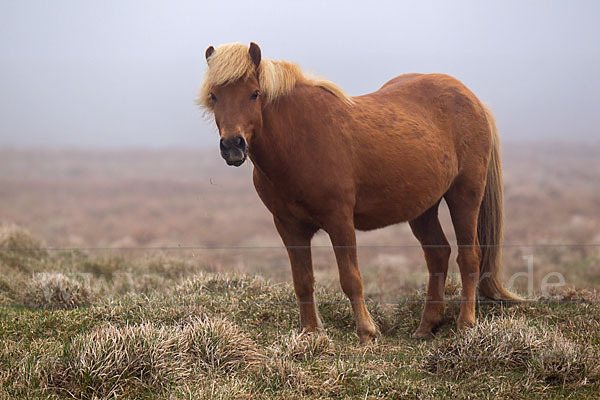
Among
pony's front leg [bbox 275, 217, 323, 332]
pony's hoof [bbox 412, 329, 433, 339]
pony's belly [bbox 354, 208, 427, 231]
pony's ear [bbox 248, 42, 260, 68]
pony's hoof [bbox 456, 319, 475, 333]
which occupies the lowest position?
pony's hoof [bbox 412, 329, 433, 339]

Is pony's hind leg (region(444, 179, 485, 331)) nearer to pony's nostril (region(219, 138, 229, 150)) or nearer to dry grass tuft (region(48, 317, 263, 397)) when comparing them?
dry grass tuft (region(48, 317, 263, 397))

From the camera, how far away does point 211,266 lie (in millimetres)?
9297

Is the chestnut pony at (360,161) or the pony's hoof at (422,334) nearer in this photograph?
the chestnut pony at (360,161)

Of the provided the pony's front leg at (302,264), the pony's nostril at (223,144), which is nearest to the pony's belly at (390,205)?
the pony's front leg at (302,264)

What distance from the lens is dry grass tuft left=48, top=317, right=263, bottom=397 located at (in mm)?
4324

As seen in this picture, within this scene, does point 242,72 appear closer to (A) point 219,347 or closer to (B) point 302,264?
→ (B) point 302,264

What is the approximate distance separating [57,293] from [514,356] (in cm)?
522

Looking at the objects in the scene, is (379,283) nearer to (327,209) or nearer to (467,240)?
(467,240)

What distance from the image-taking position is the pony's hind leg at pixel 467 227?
655 cm

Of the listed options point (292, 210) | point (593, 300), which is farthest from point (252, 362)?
point (593, 300)

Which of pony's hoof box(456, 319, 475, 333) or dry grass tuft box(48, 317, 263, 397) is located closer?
dry grass tuft box(48, 317, 263, 397)

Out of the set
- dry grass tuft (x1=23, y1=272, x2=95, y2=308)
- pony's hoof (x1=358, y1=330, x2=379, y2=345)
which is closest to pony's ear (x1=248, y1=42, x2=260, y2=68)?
pony's hoof (x1=358, y1=330, x2=379, y2=345)

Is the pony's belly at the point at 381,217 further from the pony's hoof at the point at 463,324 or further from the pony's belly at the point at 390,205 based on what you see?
the pony's hoof at the point at 463,324

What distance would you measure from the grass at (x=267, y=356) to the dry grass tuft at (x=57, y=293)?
0.70m
